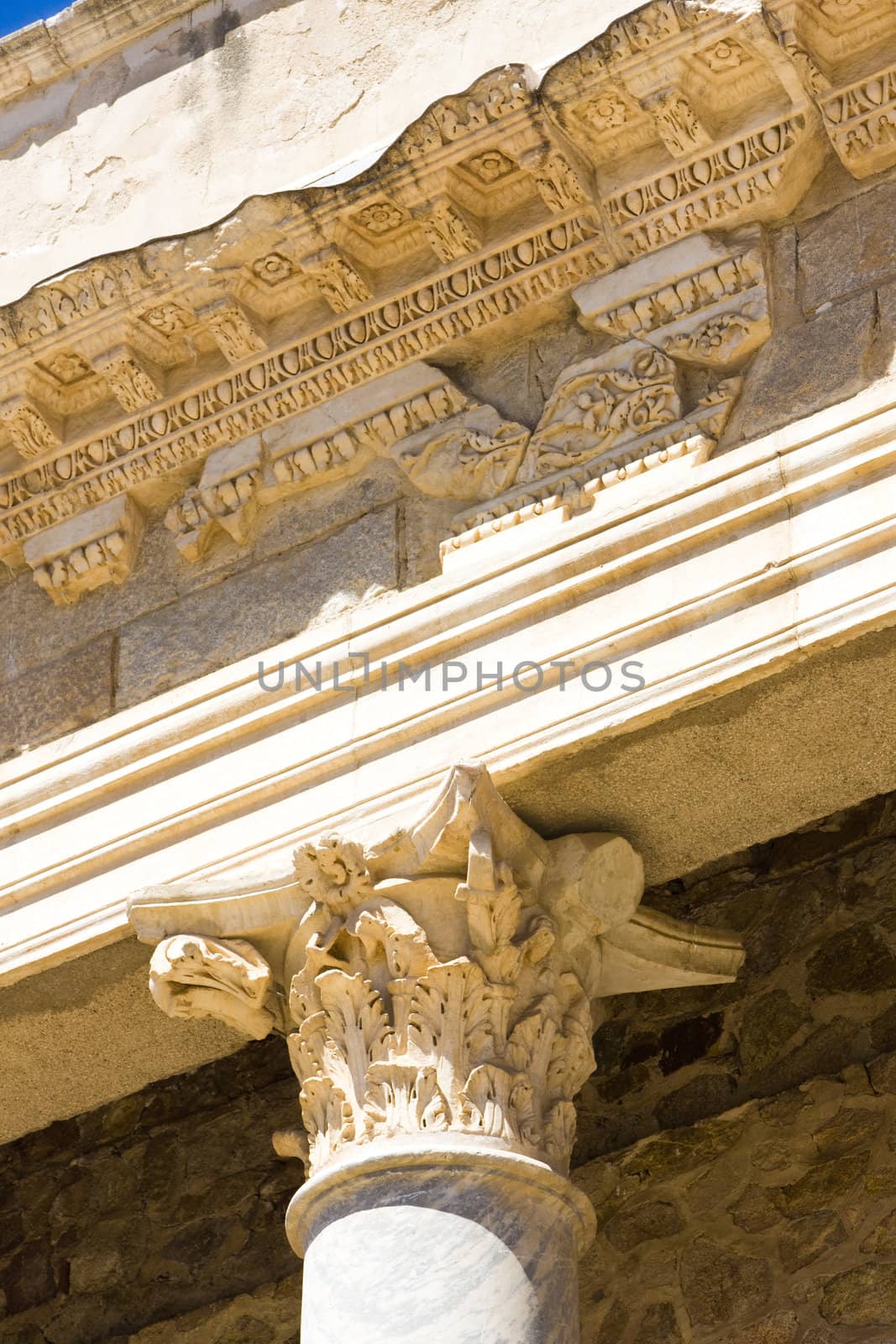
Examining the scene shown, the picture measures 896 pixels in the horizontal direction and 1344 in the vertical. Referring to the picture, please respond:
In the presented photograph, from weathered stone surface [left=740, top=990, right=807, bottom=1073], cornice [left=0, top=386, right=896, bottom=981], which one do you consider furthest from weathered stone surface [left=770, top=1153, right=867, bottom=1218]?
cornice [left=0, top=386, right=896, bottom=981]

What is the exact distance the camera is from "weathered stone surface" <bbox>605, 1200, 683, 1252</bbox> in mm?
5664

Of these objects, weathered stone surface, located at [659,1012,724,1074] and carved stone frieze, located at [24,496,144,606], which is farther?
weathered stone surface, located at [659,1012,724,1074]

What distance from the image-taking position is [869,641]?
4035 millimetres

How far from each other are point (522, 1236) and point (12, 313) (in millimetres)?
2592

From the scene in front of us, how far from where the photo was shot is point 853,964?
5.88 metres

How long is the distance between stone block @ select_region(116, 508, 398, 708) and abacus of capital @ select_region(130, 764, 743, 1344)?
0.74 m

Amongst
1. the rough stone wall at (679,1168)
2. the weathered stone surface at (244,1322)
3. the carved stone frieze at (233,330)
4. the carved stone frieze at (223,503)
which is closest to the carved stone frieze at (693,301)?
the carved stone frieze at (233,330)

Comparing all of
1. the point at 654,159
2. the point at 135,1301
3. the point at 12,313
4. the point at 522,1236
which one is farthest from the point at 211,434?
the point at 135,1301

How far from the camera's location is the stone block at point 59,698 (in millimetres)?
5090

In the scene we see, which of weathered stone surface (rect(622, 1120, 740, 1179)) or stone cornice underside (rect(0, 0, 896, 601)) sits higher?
stone cornice underside (rect(0, 0, 896, 601))

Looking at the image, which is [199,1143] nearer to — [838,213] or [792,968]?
[792,968]

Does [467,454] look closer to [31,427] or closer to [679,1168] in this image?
[31,427]

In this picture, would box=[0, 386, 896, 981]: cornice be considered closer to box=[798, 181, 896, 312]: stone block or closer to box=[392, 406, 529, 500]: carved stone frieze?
box=[392, 406, 529, 500]: carved stone frieze

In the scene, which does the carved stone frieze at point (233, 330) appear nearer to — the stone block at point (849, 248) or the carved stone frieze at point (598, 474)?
the carved stone frieze at point (598, 474)
